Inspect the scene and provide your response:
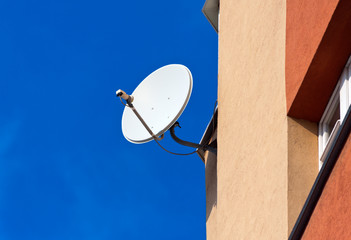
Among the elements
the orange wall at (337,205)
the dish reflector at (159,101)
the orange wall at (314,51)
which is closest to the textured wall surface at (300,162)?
the orange wall at (314,51)

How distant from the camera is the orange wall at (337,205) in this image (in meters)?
5.80

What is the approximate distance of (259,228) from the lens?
860 cm

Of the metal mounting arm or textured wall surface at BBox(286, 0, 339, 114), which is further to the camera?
the metal mounting arm

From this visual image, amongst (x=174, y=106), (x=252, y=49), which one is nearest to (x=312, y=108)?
(x=252, y=49)

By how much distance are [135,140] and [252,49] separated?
3018 millimetres

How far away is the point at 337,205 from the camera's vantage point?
19.6 ft

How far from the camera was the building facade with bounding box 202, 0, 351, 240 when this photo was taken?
6.37m

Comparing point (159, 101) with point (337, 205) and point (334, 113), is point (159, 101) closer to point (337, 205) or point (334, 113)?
point (334, 113)

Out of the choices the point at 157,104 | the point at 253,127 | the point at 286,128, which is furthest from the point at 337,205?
the point at 157,104

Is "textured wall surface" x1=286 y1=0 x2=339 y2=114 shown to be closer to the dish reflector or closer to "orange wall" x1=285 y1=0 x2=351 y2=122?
"orange wall" x1=285 y1=0 x2=351 y2=122

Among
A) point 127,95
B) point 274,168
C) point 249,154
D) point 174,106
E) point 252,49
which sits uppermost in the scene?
point 127,95

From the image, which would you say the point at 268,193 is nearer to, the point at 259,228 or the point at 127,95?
the point at 259,228

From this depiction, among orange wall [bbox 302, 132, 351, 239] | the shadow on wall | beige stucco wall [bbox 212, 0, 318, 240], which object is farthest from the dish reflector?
orange wall [bbox 302, 132, 351, 239]

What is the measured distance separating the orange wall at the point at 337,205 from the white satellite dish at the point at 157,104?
5.65 metres
